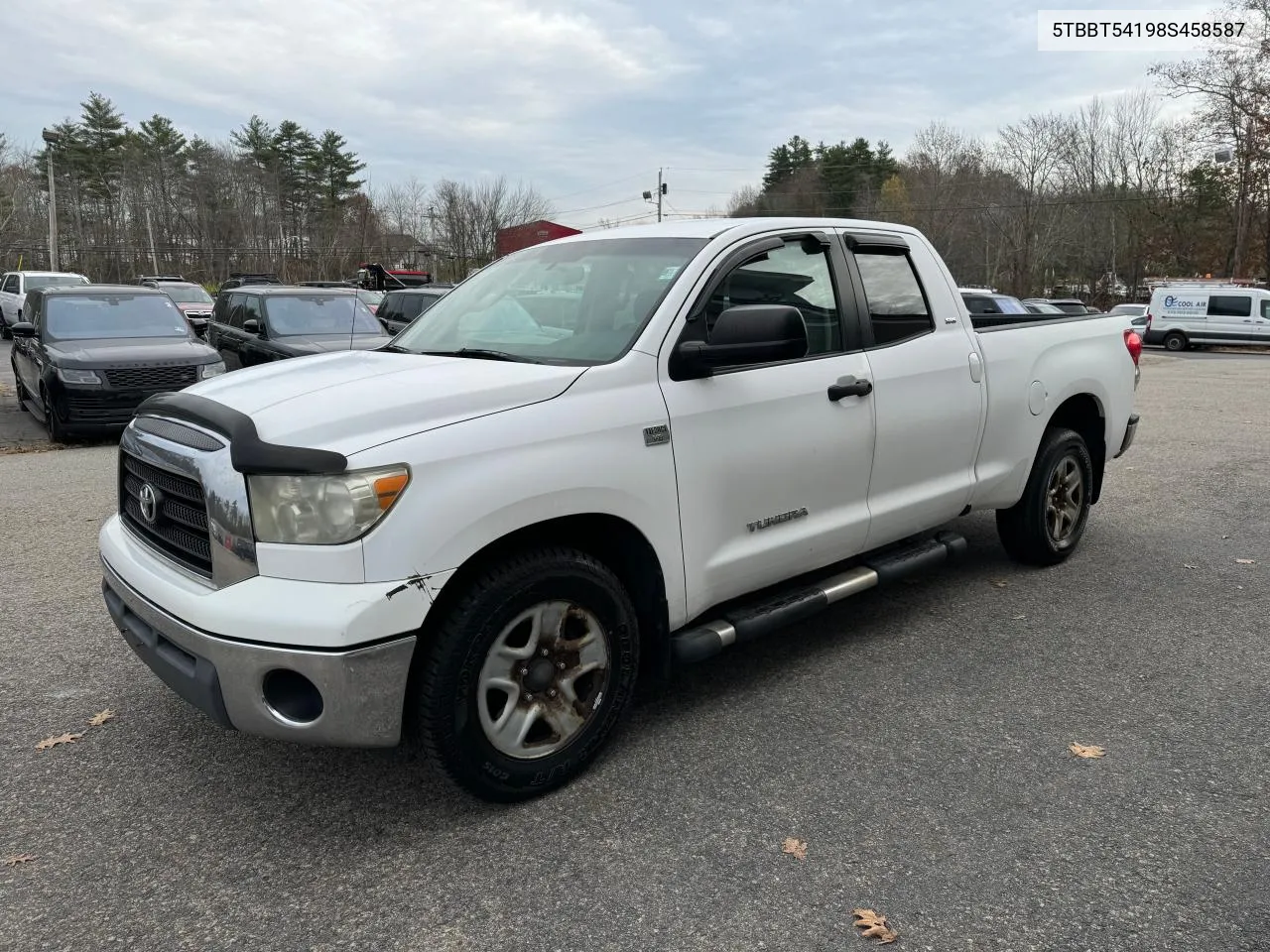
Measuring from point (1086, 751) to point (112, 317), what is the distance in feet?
38.5

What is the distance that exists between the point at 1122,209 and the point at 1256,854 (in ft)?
192

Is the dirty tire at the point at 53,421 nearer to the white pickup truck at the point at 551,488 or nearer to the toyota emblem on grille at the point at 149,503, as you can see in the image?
the white pickup truck at the point at 551,488

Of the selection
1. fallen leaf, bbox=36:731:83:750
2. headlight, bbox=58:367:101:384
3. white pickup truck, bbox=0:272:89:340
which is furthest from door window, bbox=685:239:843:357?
white pickup truck, bbox=0:272:89:340

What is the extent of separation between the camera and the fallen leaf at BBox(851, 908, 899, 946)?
93.6 inches

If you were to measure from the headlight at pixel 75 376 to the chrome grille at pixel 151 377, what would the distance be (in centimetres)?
13

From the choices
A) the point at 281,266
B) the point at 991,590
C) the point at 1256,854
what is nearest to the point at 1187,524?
the point at 991,590

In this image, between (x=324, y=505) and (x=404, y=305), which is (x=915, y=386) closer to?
(x=324, y=505)

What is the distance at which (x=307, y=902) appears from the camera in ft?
8.30

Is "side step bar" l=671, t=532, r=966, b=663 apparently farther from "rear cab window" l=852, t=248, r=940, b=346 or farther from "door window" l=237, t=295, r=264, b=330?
"door window" l=237, t=295, r=264, b=330

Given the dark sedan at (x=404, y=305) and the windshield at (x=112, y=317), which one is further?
the dark sedan at (x=404, y=305)

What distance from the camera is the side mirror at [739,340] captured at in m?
3.19

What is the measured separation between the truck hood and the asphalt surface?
1.26 m

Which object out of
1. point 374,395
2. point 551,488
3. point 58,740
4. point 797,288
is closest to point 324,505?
point 374,395

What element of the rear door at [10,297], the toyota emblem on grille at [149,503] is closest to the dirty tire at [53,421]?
the toyota emblem on grille at [149,503]
